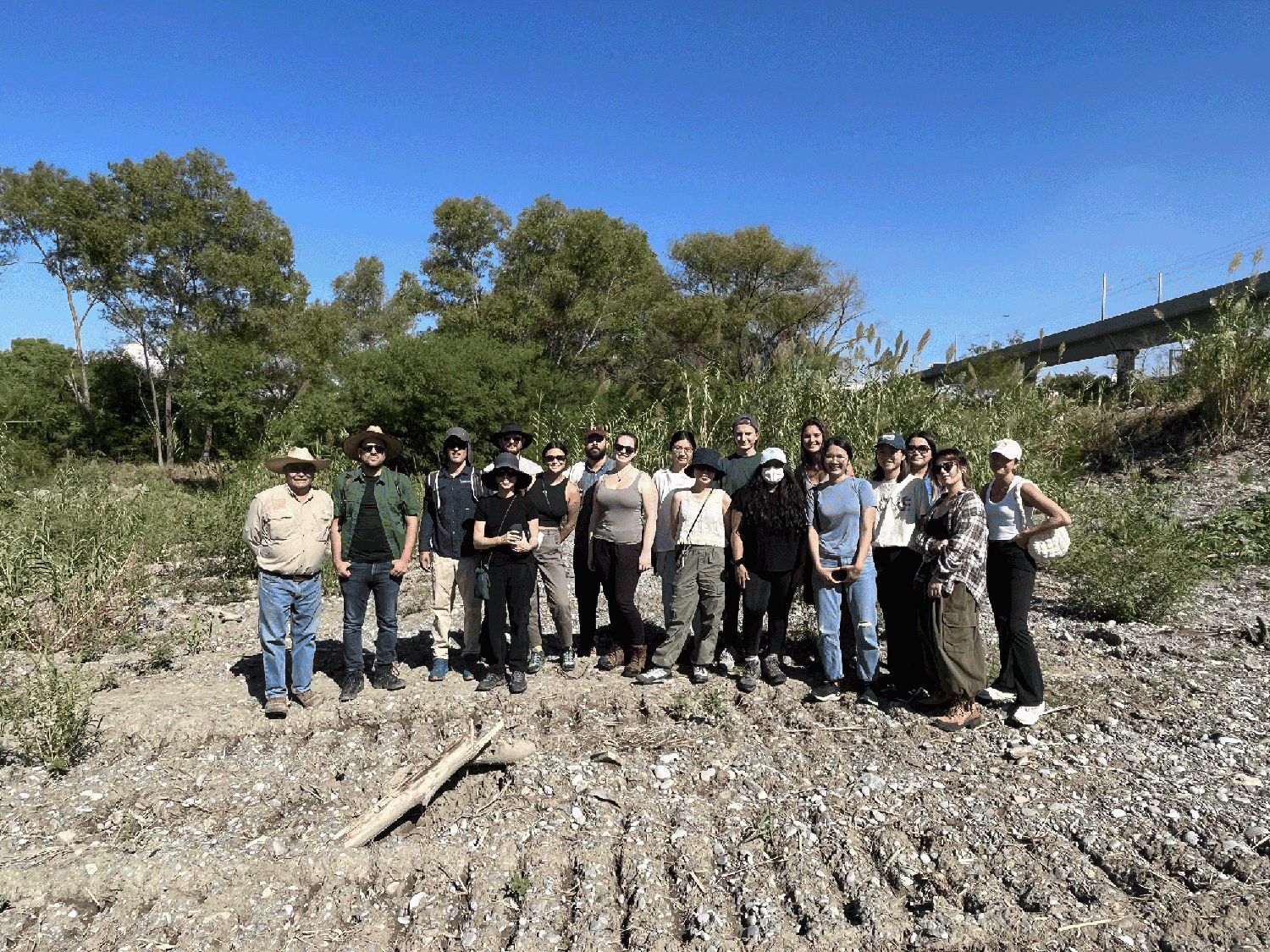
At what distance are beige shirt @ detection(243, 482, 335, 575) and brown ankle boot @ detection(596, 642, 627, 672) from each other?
203 cm

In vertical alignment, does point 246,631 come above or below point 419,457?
below

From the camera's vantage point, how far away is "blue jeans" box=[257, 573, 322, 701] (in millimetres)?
4422

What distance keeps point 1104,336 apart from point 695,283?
1713 centimetres

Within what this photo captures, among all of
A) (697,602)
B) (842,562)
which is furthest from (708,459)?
(842,562)

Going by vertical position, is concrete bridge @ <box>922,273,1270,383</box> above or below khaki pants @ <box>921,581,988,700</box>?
above

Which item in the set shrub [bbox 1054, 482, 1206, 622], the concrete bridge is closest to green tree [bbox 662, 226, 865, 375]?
the concrete bridge

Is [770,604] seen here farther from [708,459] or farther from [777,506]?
[708,459]

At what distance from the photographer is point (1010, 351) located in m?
21.1

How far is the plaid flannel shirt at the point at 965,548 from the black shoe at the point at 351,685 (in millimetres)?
3683

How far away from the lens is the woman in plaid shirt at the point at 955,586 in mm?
4051

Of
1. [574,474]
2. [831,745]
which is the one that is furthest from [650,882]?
[574,474]

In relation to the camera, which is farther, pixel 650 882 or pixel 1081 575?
pixel 1081 575

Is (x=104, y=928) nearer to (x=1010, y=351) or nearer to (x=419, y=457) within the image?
(x=419, y=457)

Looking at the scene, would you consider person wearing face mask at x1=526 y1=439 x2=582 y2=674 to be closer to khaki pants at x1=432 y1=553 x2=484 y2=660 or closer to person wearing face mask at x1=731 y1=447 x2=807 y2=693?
khaki pants at x1=432 y1=553 x2=484 y2=660
